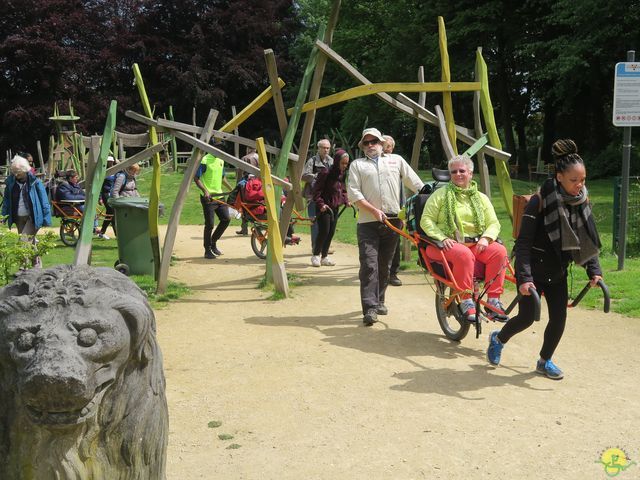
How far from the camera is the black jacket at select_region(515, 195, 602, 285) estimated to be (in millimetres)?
5289

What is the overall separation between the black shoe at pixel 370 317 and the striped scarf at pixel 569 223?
7.95 ft

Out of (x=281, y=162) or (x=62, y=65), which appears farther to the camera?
(x=62, y=65)

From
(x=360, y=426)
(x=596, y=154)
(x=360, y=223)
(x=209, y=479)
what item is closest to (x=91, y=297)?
(x=209, y=479)

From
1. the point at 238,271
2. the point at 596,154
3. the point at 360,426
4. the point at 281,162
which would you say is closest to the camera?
the point at 360,426

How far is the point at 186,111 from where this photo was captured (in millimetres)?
42438

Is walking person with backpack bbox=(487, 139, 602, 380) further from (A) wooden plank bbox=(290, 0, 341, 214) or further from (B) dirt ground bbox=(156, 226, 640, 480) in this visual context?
(A) wooden plank bbox=(290, 0, 341, 214)

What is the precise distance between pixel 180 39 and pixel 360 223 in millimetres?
38406

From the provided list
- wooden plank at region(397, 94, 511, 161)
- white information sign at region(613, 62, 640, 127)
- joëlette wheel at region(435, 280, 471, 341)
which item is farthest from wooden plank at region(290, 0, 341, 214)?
white information sign at region(613, 62, 640, 127)

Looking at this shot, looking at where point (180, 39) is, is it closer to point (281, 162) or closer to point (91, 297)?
point (281, 162)

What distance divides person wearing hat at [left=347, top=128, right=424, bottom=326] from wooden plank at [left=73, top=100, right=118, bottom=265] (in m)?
2.63

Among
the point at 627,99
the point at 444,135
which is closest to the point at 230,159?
the point at 444,135

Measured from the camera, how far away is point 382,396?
525 centimetres

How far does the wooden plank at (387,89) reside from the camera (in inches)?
360

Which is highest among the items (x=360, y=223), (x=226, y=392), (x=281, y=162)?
(x=281, y=162)
